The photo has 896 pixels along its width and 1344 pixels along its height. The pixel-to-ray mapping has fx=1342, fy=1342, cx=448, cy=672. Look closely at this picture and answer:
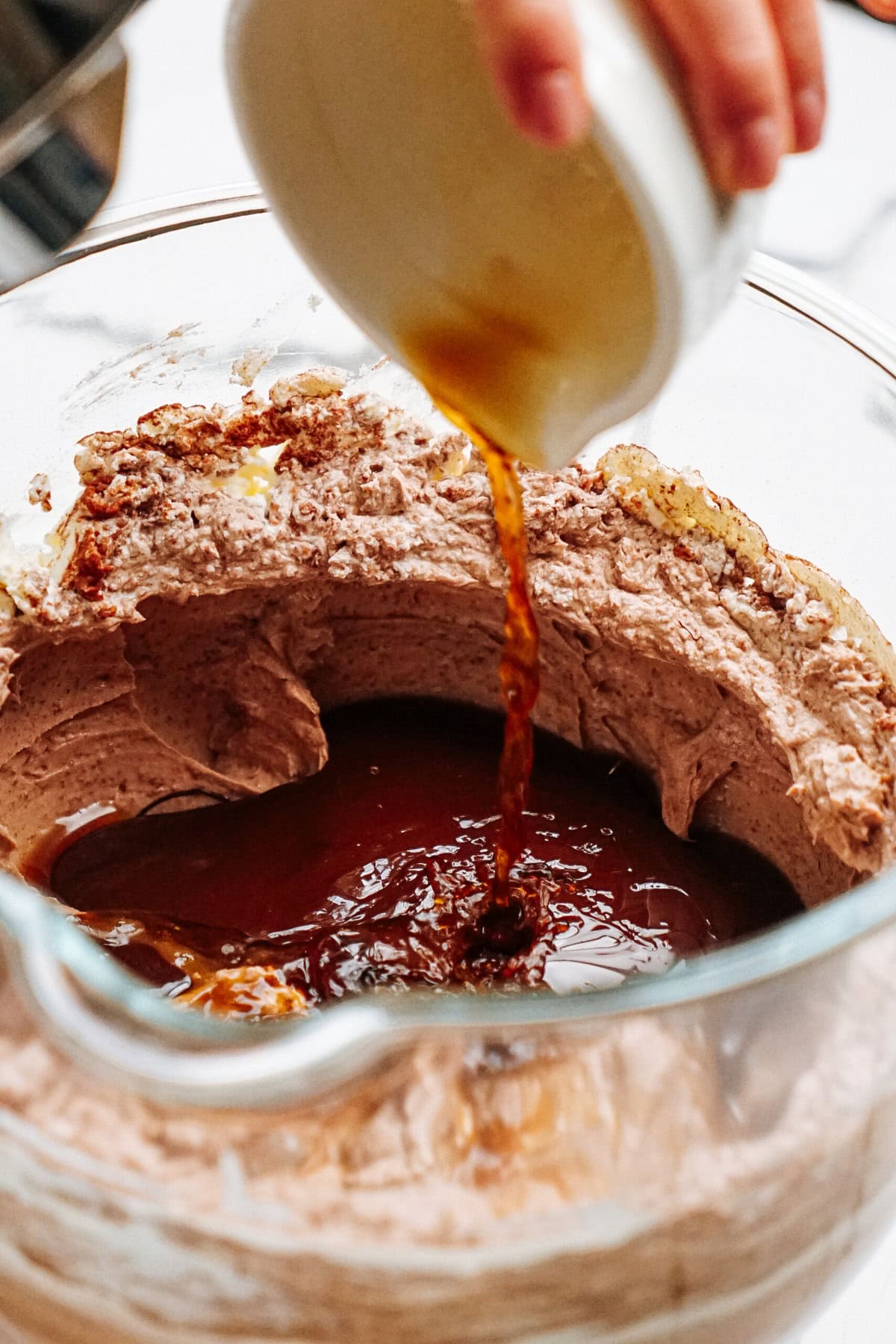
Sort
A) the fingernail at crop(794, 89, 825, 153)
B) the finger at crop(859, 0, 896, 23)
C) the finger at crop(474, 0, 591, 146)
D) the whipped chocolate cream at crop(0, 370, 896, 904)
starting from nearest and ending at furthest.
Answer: the finger at crop(474, 0, 591, 146), the fingernail at crop(794, 89, 825, 153), the finger at crop(859, 0, 896, 23), the whipped chocolate cream at crop(0, 370, 896, 904)

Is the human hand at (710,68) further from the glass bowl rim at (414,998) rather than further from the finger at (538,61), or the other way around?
the glass bowl rim at (414,998)

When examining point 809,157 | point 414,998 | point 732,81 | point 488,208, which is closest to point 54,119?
point 488,208

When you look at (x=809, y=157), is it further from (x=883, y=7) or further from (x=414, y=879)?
(x=414, y=879)

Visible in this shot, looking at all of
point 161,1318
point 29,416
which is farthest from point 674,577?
point 161,1318

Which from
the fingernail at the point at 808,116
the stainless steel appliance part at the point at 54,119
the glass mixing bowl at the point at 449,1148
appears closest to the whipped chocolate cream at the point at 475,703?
the glass mixing bowl at the point at 449,1148

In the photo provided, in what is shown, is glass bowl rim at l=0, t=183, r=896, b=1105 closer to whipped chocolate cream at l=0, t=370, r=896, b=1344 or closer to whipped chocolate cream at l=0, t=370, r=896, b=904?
whipped chocolate cream at l=0, t=370, r=896, b=1344

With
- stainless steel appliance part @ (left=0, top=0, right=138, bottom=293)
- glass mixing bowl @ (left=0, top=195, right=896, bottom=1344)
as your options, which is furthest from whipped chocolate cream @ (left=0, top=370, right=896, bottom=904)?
glass mixing bowl @ (left=0, top=195, right=896, bottom=1344)

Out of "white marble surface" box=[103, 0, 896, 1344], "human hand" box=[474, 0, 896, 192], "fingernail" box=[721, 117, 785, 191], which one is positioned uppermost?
"human hand" box=[474, 0, 896, 192]
